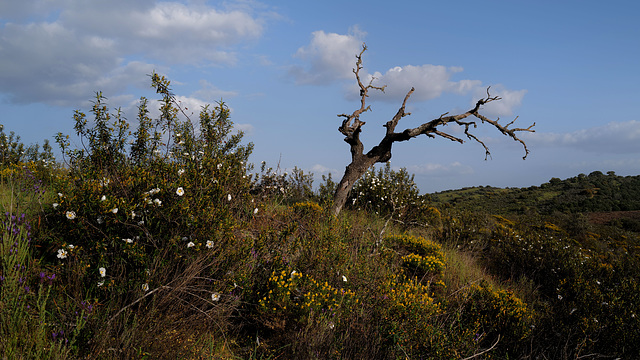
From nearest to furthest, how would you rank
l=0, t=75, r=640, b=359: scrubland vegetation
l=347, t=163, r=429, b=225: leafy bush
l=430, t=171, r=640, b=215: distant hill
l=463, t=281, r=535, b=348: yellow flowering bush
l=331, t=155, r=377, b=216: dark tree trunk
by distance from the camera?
l=0, t=75, r=640, b=359: scrubland vegetation, l=463, t=281, r=535, b=348: yellow flowering bush, l=331, t=155, r=377, b=216: dark tree trunk, l=347, t=163, r=429, b=225: leafy bush, l=430, t=171, r=640, b=215: distant hill

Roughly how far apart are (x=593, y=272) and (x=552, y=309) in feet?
7.92

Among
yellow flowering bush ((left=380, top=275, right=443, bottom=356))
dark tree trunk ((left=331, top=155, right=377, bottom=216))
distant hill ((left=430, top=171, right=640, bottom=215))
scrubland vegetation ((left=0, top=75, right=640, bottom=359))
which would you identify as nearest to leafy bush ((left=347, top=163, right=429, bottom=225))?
dark tree trunk ((left=331, top=155, right=377, bottom=216))

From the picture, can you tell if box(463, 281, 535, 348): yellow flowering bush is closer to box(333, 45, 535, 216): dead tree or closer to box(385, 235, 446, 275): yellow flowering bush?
box(385, 235, 446, 275): yellow flowering bush

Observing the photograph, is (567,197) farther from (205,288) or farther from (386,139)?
(205,288)

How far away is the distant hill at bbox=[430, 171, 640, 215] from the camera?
2541 centimetres

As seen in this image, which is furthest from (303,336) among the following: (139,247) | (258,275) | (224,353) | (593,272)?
(593,272)

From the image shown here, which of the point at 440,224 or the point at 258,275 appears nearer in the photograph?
the point at 258,275

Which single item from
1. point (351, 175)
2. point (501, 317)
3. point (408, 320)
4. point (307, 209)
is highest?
point (351, 175)

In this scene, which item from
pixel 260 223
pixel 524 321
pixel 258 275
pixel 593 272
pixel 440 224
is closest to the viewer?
pixel 258 275

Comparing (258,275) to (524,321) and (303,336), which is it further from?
(524,321)

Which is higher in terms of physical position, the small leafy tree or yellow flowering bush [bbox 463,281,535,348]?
the small leafy tree

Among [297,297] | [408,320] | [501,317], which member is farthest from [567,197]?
[297,297]

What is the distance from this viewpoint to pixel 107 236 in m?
3.44

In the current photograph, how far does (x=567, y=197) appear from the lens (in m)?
28.1
